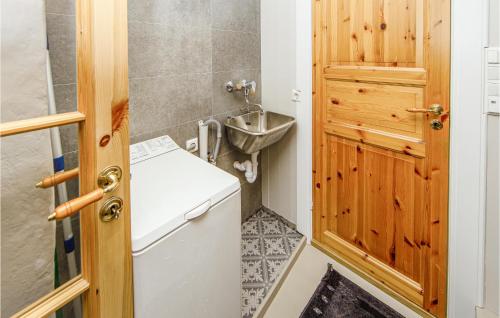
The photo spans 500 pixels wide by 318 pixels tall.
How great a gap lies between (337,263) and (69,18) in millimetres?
1999

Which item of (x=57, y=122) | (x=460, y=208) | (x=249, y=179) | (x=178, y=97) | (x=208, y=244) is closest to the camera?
(x=57, y=122)

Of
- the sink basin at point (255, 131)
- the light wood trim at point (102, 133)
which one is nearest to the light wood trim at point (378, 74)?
the sink basin at point (255, 131)

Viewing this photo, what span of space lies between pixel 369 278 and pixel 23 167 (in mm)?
1835

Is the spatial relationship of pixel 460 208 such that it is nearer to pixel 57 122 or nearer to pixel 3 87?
pixel 57 122

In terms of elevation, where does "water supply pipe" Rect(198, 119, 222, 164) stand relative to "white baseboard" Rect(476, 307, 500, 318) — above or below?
above

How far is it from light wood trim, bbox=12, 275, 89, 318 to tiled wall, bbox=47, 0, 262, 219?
741 millimetres

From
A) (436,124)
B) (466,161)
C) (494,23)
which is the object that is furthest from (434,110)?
(494,23)

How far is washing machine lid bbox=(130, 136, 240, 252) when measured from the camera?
0.97m

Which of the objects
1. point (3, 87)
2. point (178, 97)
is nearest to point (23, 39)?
point (3, 87)

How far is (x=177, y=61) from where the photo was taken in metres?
1.75

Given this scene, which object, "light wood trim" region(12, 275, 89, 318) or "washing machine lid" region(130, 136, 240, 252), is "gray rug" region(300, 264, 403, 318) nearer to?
"washing machine lid" region(130, 136, 240, 252)

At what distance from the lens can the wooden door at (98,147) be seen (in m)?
0.59

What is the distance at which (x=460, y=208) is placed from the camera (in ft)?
4.61

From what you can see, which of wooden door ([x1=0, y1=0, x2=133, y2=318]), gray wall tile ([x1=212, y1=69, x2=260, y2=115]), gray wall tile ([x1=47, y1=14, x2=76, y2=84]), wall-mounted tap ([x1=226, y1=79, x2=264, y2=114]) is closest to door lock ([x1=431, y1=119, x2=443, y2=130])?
wall-mounted tap ([x1=226, y1=79, x2=264, y2=114])
